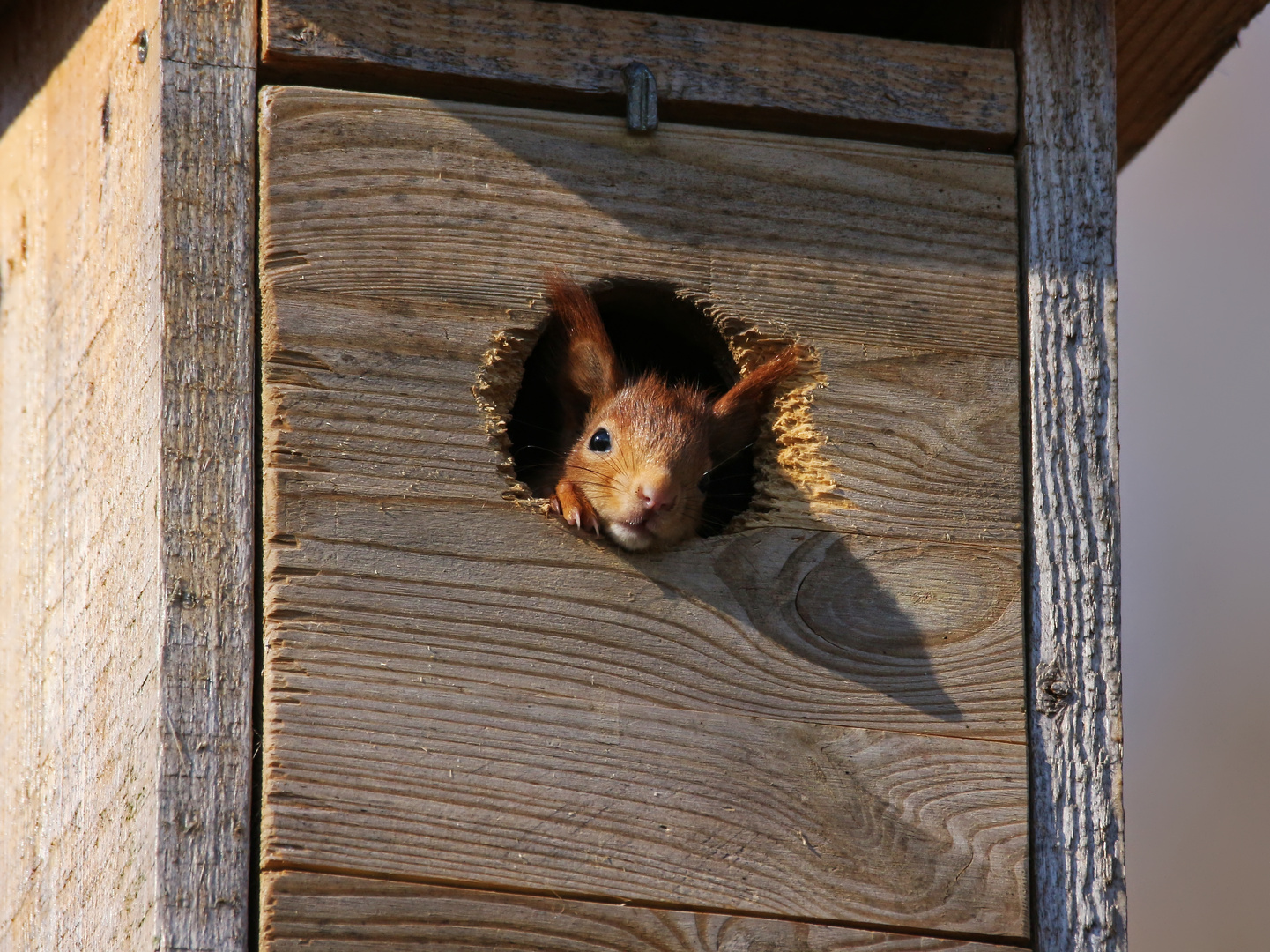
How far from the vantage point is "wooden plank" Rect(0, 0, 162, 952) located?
2891 millimetres

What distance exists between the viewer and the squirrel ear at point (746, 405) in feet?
10.1

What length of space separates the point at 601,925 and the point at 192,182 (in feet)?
4.43

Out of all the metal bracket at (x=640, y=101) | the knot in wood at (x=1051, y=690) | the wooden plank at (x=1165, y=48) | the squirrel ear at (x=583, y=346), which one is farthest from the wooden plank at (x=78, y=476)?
the wooden plank at (x=1165, y=48)

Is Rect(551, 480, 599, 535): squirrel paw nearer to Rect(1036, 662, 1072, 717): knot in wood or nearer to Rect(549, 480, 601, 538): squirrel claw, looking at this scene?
Rect(549, 480, 601, 538): squirrel claw

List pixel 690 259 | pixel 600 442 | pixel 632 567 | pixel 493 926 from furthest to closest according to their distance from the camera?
pixel 600 442
pixel 690 259
pixel 632 567
pixel 493 926

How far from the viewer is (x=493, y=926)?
2.72 m

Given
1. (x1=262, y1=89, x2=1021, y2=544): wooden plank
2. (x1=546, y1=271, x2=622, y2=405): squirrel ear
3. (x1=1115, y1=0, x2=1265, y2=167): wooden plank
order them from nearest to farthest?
(x1=262, y1=89, x2=1021, y2=544): wooden plank, (x1=546, y1=271, x2=622, y2=405): squirrel ear, (x1=1115, y1=0, x2=1265, y2=167): wooden plank

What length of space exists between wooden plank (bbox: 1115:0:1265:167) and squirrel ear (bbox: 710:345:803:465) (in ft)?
3.42

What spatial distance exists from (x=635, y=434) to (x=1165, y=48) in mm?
1333

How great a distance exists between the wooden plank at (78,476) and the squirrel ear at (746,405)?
3.38 feet

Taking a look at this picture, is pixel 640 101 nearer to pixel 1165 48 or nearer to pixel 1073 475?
pixel 1073 475

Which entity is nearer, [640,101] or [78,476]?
[640,101]

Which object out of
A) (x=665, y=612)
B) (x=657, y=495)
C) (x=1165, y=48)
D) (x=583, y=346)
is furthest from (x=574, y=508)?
(x=1165, y=48)

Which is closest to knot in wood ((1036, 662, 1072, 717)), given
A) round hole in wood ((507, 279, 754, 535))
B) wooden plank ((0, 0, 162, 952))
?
round hole in wood ((507, 279, 754, 535))
